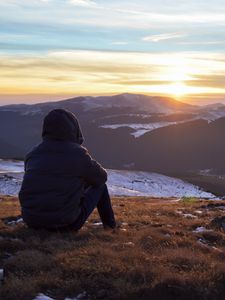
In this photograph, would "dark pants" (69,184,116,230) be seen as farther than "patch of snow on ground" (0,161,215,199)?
No

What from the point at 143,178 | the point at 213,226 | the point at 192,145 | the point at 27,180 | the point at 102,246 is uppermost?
the point at 27,180

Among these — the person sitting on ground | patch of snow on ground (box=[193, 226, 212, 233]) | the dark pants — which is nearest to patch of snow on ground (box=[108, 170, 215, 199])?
patch of snow on ground (box=[193, 226, 212, 233])

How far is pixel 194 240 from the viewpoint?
32.5 feet

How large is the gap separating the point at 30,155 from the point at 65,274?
321 centimetres

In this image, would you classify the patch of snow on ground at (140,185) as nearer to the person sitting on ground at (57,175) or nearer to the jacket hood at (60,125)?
the person sitting on ground at (57,175)

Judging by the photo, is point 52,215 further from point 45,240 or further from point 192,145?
point 192,145

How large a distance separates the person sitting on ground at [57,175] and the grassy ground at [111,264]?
41 centimetres

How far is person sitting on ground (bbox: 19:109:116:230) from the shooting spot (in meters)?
9.18

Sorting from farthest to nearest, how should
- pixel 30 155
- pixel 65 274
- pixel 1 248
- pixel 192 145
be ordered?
1. pixel 192 145
2. pixel 30 155
3. pixel 1 248
4. pixel 65 274

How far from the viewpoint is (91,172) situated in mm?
9414

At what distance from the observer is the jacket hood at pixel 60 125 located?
9133mm

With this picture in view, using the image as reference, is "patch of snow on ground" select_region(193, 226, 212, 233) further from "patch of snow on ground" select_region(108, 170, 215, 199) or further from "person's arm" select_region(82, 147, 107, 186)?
"patch of snow on ground" select_region(108, 170, 215, 199)

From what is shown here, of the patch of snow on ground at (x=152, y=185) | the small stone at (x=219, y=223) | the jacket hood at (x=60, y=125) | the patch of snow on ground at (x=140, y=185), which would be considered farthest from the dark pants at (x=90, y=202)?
the patch of snow on ground at (x=152, y=185)

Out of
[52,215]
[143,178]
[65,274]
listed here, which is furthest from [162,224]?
[143,178]
